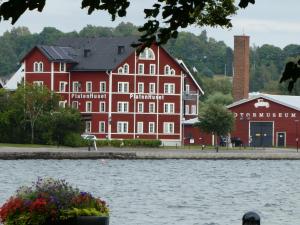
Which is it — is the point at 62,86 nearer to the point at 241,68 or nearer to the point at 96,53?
the point at 96,53

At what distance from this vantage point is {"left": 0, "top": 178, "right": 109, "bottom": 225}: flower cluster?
17.3 meters

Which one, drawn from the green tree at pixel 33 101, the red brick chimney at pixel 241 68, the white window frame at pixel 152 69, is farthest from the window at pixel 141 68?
the red brick chimney at pixel 241 68

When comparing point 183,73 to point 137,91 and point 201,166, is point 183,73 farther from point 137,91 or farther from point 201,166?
point 201,166

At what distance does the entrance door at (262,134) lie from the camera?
396 feet

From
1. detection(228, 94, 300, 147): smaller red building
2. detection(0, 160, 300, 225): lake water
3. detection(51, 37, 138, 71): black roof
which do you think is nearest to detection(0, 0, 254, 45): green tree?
detection(0, 160, 300, 225): lake water

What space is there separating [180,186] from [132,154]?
3210 cm

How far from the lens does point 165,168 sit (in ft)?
292

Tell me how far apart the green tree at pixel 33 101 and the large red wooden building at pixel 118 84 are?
289 inches

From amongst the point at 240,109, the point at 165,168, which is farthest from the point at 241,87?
the point at 165,168

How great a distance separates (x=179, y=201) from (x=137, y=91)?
65849 mm

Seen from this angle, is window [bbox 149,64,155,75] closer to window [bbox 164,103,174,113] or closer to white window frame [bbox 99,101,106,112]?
window [bbox 164,103,174,113]


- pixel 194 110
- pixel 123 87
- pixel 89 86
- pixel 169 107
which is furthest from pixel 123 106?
pixel 194 110

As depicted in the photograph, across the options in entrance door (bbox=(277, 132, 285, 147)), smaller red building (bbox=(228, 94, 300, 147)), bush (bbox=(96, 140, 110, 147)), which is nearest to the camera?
bush (bbox=(96, 140, 110, 147))

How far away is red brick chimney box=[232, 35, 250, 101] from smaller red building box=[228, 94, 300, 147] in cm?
1047
